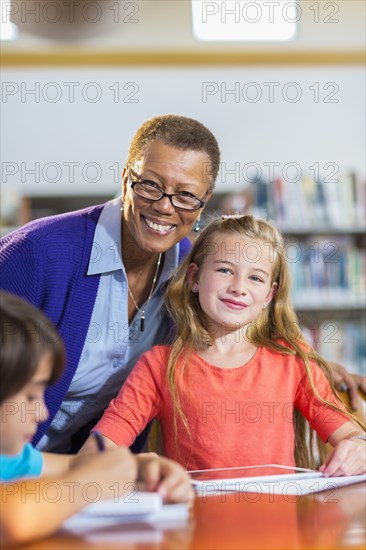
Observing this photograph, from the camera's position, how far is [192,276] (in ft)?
5.39

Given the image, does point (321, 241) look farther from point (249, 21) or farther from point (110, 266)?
point (110, 266)

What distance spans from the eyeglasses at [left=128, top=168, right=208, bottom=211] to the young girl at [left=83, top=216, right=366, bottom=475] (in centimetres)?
9

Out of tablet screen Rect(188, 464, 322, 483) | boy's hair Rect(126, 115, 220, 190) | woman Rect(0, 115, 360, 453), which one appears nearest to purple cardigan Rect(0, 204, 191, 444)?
woman Rect(0, 115, 360, 453)

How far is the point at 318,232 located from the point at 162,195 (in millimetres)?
2576

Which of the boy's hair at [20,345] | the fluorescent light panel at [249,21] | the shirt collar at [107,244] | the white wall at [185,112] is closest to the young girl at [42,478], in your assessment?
the boy's hair at [20,345]

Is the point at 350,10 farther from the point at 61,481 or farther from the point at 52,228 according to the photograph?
the point at 61,481

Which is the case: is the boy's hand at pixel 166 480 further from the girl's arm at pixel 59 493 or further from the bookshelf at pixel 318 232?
the bookshelf at pixel 318 232

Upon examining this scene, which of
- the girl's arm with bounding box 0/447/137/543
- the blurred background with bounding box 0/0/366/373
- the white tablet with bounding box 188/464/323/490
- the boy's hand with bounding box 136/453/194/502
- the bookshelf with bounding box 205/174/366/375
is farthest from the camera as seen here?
the blurred background with bounding box 0/0/366/373

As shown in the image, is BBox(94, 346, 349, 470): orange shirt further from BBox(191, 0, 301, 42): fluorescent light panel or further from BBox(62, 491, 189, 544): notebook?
BBox(191, 0, 301, 42): fluorescent light panel

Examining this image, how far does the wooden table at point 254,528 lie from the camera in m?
0.77

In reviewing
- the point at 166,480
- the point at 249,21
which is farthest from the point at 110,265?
the point at 249,21

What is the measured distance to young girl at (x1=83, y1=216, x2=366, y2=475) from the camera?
4.83ft

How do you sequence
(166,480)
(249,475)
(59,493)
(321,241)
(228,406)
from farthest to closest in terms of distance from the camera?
1. (321,241)
2. (228,406)
3. (249,475)
4. (166,480)
5. (59,493)

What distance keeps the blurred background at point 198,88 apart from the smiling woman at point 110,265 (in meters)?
2.68
